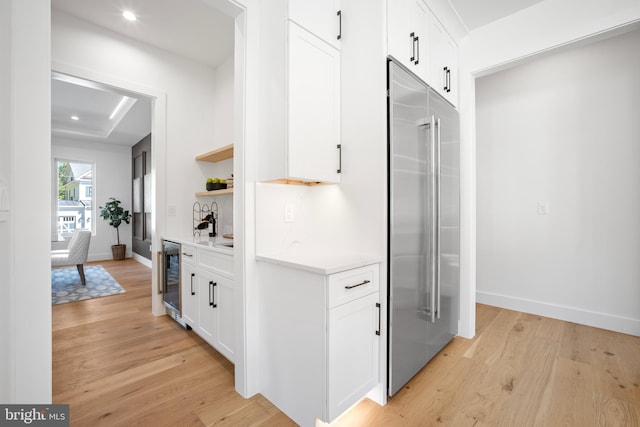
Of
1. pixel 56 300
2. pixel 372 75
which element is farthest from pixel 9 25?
pixel 56 300

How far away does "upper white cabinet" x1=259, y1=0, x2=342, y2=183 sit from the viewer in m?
1.63

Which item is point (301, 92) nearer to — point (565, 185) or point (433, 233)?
point (433, 233)

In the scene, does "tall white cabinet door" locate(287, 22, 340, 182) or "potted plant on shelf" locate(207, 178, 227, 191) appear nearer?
"tall white cabinet door" locate(287, 22, 340, 182)

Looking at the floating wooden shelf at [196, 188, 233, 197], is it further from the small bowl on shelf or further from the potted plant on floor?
the potted plant on floor

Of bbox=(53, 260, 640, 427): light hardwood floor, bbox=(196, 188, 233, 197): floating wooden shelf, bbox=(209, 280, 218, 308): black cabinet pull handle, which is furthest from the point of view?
bbox=(196, 188, 233, 197): floating wooden shelf

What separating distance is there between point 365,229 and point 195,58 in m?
2.99

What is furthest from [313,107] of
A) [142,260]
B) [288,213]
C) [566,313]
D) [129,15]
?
[142,260]

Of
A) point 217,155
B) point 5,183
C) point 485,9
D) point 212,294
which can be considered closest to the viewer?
point 5,183

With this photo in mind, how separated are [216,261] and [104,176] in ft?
21.2

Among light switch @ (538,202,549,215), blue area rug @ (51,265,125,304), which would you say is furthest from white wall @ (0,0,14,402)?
light switch @ (538,202,549,215)

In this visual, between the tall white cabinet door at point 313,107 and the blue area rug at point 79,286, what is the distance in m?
3.79

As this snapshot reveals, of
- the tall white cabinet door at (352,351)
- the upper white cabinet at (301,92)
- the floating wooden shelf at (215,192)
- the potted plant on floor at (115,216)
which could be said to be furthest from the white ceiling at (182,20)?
the potted plant on floor at (115,216)

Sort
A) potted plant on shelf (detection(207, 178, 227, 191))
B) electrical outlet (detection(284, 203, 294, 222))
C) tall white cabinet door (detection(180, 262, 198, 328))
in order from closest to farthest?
electrical outlet (detection(284, 203, 294, 222)), tall white cabinet door (detection(180, 262, 198, 328)), potted plant on shelf (detection(207, 178, 227, 191))

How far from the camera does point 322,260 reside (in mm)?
1623
